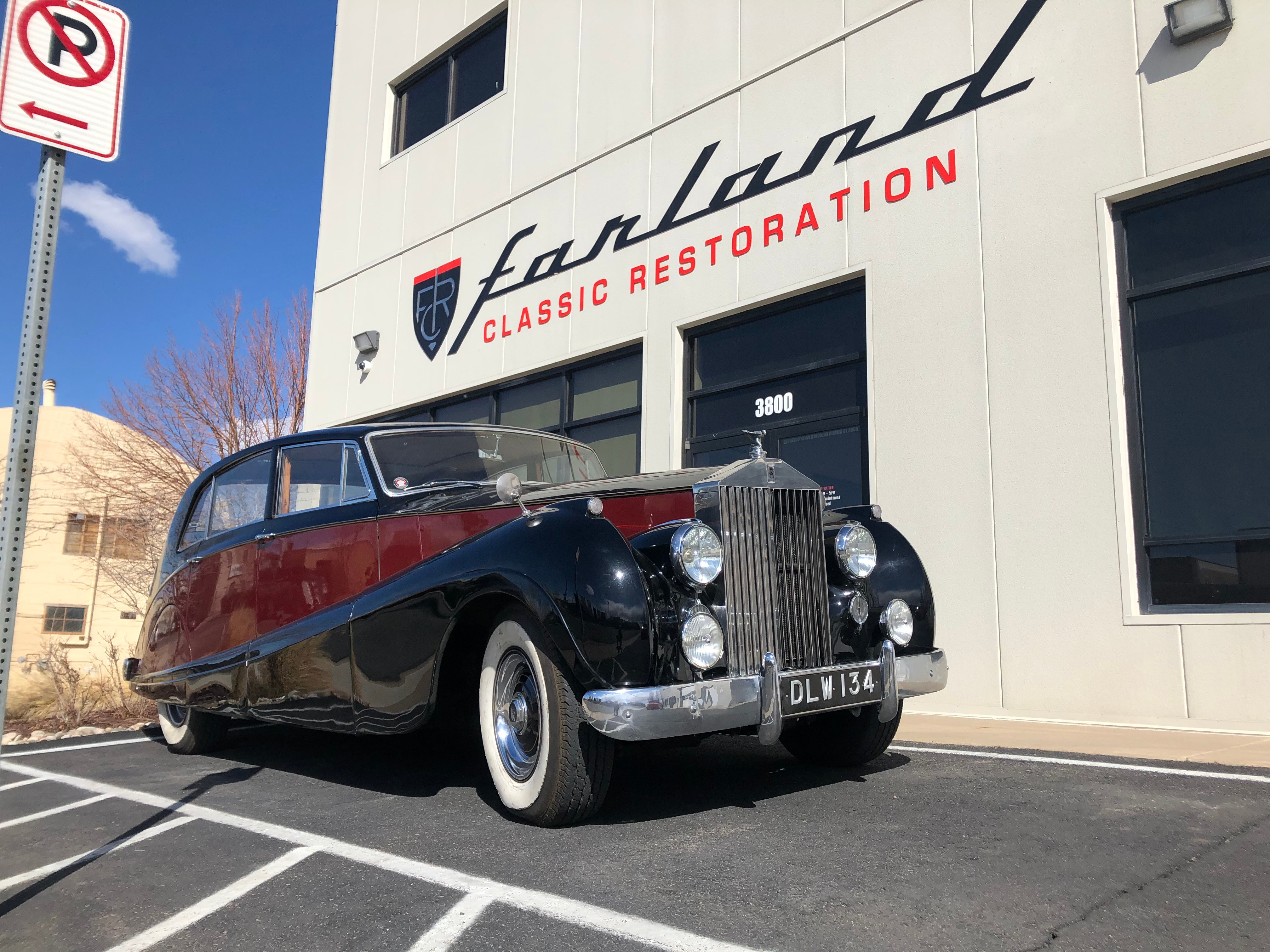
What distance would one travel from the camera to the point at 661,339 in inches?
343

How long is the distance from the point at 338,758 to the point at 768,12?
7.19 m

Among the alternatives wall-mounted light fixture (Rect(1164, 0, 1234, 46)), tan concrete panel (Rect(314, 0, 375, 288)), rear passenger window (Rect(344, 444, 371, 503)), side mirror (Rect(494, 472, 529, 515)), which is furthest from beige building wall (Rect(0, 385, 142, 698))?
wall-mounted light fixture (Rect(1164, 0, 1234, 46))

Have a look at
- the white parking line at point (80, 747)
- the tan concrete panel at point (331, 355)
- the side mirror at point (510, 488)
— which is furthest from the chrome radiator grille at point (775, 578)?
the tan concrete panel at point (331, 355)

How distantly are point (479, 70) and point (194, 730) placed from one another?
31.5 ft

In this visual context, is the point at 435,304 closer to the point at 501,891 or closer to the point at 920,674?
the point at 920,674

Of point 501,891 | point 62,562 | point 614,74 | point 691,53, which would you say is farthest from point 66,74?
point 62,562

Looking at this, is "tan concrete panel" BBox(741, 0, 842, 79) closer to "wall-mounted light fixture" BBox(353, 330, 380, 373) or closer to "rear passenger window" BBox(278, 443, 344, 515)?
"rear passenger window" BBox(278, 443, 344, 515)

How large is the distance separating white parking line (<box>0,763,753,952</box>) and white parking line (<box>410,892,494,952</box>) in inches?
1.8

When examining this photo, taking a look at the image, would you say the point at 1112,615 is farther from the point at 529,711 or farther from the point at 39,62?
the point at 39,62

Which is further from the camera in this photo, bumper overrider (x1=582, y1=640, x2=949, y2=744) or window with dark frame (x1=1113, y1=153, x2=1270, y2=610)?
window with dark frame (x1=1113, y1=153, x2=1270, y2=610)

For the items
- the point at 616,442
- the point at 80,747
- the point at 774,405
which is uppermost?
the point at 774,405

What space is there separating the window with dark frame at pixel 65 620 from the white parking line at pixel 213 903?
19254mm

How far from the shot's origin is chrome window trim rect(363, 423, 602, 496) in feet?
13.9

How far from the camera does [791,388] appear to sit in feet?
25.4
